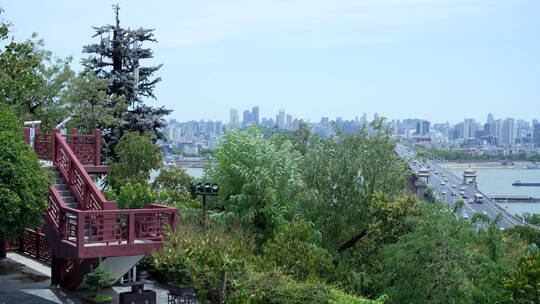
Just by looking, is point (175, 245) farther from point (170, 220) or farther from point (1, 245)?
point (1, 245)

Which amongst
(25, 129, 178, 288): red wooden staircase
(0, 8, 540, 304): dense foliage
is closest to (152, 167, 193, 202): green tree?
(0, 8, 540, 304): dense foliage

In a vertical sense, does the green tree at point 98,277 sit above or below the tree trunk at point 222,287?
below

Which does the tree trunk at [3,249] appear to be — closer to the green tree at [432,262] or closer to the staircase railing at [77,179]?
the staircase railing at [77,179]

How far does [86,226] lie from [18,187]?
296 cm

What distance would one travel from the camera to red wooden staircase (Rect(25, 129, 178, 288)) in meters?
17.7

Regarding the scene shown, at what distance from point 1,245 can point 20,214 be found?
1020 cm

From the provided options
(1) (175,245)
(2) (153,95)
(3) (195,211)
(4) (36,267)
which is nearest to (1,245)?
(4) (36,267)

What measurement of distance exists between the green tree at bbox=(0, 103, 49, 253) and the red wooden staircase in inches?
32.7

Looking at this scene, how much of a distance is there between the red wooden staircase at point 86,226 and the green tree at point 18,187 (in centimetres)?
83

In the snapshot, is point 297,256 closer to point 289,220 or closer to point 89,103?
point 289,220

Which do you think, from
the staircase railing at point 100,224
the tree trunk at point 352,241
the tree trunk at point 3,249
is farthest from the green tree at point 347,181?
the tree trunk at point 3,249

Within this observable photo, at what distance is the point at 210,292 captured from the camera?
16.9 m

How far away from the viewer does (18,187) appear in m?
17.2

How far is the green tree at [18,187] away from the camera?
16.8 m
